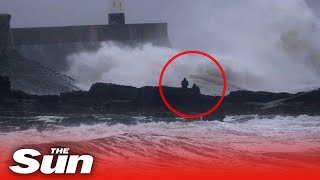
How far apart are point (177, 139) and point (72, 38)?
4.38 feet

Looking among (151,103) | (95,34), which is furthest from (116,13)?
(151,103)

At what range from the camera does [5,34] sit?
4.76 metres

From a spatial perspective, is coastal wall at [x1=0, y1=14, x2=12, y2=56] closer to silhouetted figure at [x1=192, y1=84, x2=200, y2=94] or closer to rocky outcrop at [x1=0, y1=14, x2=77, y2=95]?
rocky outcrop at [x1=0, y1=14, x2=77, y2=95]

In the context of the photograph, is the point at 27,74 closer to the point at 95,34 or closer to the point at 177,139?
the point at 95,34

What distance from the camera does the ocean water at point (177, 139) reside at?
416 centimetres

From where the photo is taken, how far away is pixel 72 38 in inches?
192

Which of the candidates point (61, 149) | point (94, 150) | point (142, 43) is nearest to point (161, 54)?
point (142, 43)

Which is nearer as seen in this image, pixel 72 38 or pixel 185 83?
pixel 185 83

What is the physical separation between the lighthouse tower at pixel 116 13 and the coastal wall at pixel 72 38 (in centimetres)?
5

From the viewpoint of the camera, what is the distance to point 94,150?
4.29 metres

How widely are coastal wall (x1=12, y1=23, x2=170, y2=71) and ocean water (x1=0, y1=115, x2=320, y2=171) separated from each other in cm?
60

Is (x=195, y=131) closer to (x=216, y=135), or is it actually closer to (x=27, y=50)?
(x=216, y=135)

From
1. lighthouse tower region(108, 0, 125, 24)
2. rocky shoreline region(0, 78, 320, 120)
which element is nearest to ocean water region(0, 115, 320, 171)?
rocky shoreline region(0, 78, 320, 120)

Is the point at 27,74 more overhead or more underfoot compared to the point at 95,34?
more underfoot
